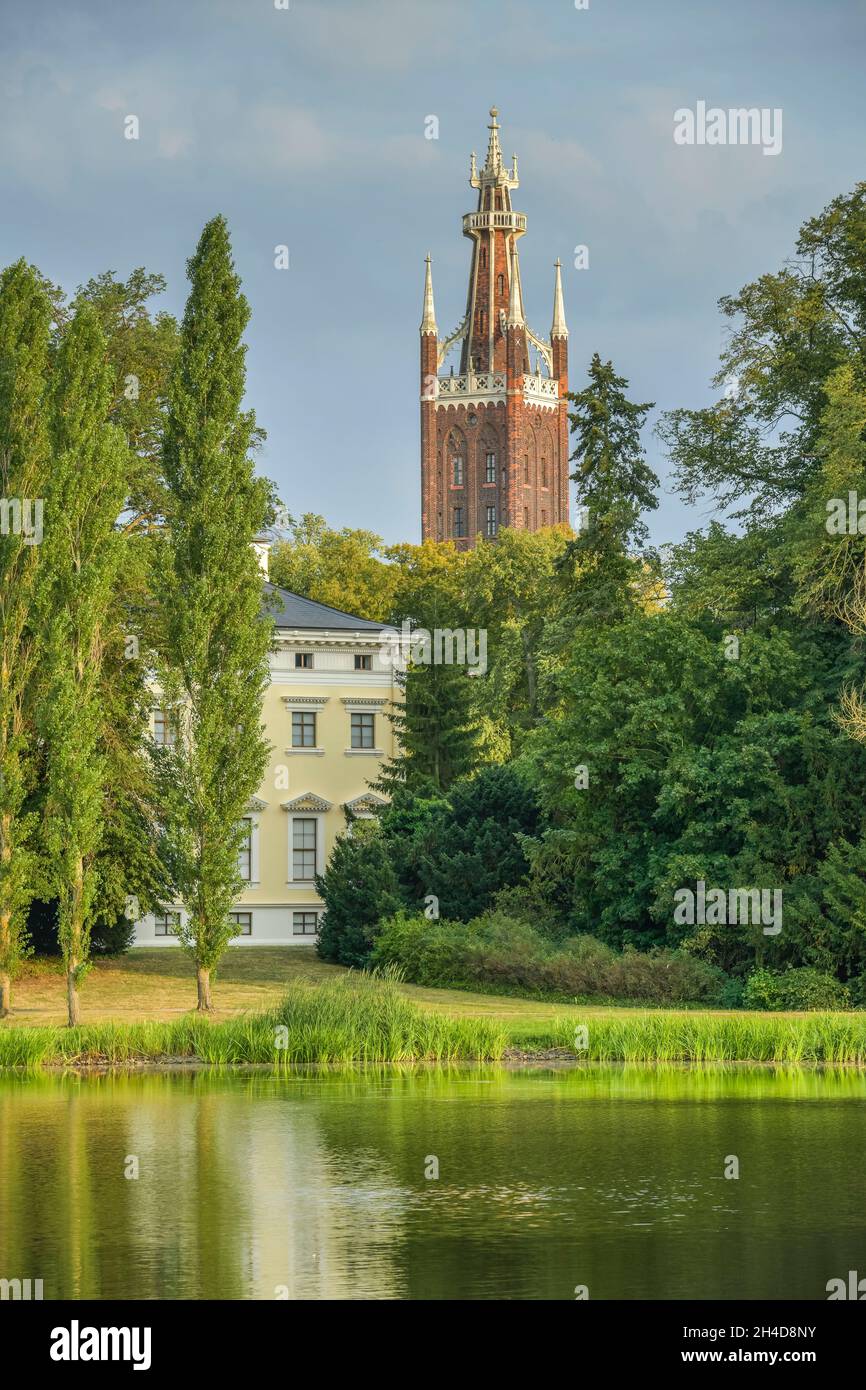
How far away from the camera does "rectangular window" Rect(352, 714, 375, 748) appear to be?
193ft

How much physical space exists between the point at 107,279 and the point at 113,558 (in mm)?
15265

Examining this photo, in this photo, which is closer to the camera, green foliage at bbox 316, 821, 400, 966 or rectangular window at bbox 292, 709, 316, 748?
green foliage at bbox 316, 821, 400, 966

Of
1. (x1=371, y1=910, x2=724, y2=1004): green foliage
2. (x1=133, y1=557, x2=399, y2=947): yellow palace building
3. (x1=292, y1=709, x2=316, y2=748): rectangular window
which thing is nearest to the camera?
(x1=371, y1=910, x2=724, y2=1004): green foliage

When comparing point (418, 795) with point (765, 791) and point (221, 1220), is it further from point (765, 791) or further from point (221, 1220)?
point (221, 1220)

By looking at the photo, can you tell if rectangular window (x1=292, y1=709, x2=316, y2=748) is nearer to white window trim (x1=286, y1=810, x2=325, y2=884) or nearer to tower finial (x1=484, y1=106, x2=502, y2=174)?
white window trim (x1=286, y1=810, x2=325, y2=884)

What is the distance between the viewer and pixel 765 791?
38938 millimetres

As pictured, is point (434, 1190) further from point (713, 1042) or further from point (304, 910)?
point (304, 910)

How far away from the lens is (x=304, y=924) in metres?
58.4

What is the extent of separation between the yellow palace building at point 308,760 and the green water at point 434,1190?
3257 cm

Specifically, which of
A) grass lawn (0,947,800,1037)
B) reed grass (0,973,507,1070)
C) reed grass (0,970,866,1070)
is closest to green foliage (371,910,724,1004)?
grass lawn (0,947,800,1037)

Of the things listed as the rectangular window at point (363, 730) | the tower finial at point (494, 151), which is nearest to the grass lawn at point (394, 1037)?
the rectangular window at point (363, 730)

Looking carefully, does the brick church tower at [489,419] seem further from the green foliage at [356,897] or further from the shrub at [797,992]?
the shrub at [797,992]

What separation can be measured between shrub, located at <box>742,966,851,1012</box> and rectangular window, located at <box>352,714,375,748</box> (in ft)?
79.0

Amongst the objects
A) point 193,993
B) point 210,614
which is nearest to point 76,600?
point 210,614
